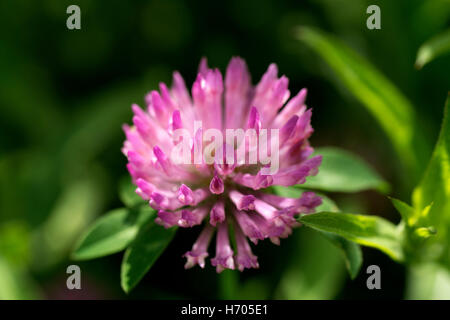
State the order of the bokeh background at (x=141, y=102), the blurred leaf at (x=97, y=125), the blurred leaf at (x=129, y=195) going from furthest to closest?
the blurred leaf at (x=97, y=125) → the bokeh background at (x=141, y=102) → the blurred leaf at (x=129, y=195)

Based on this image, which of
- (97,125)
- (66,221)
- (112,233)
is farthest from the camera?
(97,125)

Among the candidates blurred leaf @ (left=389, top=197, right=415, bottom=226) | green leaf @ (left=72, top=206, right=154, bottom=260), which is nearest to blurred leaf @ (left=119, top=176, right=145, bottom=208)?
green leaf @ (left=72, top=206, right=154, bottom=260)

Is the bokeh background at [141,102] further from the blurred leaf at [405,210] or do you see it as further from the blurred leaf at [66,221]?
the blurred leaf at [405,210]

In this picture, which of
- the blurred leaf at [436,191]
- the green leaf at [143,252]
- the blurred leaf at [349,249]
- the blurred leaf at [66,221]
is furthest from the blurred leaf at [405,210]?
the blurred leaf at [66,221]

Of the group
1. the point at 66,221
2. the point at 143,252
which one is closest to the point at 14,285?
the point at 66,221

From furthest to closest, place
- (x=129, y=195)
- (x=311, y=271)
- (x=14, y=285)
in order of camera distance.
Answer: (x=311, y=271) → (x=14, y=285) → (x=129, y=195)

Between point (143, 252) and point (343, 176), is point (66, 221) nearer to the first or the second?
point (143, 252)

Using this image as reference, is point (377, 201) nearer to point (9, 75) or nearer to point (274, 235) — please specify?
point (274, 235)
